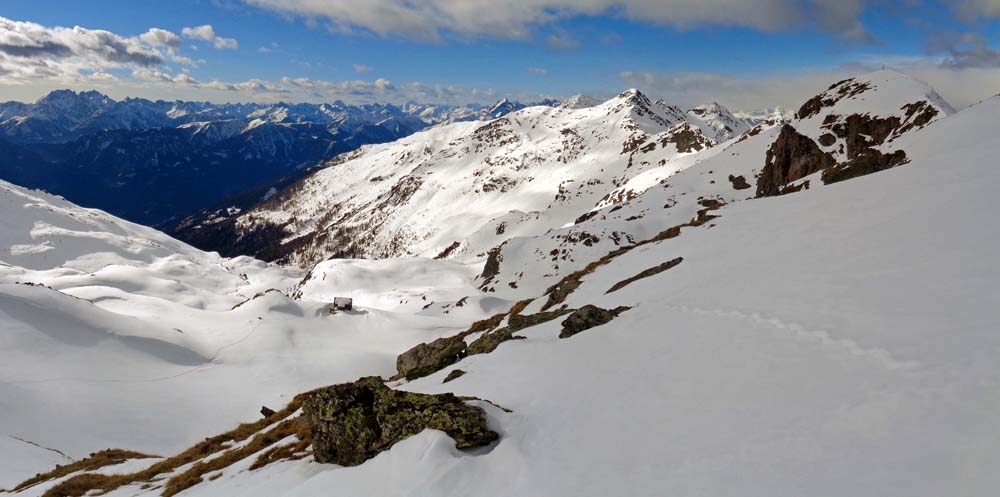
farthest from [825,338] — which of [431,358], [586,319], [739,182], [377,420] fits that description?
[739,182]

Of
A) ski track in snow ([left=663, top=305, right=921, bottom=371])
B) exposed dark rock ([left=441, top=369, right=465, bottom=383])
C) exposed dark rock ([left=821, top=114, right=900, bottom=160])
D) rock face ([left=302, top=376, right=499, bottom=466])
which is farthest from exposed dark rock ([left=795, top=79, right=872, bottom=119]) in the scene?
rock face ([left=302, top=376, right=499, bottom=466])

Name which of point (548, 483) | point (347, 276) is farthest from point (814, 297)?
point (347, 276)

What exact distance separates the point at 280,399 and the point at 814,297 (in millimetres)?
50322

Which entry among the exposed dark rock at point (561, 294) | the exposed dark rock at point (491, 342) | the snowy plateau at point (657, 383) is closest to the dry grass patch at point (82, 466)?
the snowy plateau at point (657, 383)

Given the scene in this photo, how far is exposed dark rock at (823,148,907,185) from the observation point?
1452 inches

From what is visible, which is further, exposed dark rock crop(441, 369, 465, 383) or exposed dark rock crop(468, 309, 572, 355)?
exposed dark rock crop(468, 309, 572, 355)

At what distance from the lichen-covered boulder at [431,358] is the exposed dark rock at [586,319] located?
8.59 meters

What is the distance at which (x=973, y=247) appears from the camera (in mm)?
16562

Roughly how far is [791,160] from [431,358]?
73.5 metres

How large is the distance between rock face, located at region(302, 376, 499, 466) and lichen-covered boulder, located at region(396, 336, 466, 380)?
12.4 metres

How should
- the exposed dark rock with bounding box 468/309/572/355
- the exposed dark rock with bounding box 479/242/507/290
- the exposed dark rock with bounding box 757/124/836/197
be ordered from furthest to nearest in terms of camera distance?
1. the exposed dark rock with bounding box 479/242/507/290
2. the exposed dark rock with bounding box 757/124/836/197
3. the exposed dark rock with bounding box 468/309/572/355

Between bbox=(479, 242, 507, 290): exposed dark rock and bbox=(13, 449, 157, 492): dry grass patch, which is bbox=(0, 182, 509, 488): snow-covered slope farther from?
bbox=(479, 242, 507, 290): exposed dark rock

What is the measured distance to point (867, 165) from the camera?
39.3 meters

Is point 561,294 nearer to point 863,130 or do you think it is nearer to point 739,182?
point 863,130
